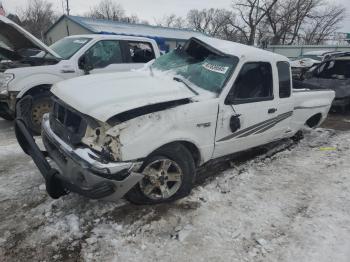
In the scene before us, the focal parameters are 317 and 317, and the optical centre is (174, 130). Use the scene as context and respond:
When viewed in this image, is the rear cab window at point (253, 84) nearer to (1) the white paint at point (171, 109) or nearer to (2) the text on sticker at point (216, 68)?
(1) the white paint at point (171, 109)

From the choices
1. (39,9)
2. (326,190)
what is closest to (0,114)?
(326,190)

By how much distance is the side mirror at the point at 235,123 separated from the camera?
153 inches

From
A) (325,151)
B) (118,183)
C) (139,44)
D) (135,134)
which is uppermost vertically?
(139,44)

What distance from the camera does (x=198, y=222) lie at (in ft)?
11.0

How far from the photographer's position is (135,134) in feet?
9.87

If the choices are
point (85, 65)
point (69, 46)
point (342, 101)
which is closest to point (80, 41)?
point (69, 46)

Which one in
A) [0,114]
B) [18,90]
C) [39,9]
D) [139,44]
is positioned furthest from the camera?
[39,9]

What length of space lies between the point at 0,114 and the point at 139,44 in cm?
335

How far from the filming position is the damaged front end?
2889 millimetres

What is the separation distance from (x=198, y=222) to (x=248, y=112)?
156 cm

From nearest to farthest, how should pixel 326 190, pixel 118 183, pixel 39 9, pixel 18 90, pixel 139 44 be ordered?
pixel 118 183, pixel 326 190, pixel 18 90, pixel 139 44, pixel 39 9

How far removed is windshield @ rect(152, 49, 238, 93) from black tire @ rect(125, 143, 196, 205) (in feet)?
2.91

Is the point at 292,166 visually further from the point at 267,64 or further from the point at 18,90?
the point at 18,90

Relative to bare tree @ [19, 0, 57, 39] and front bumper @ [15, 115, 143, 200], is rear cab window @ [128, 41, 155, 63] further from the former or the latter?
bare tree @ [19, 0, 57, 39]
